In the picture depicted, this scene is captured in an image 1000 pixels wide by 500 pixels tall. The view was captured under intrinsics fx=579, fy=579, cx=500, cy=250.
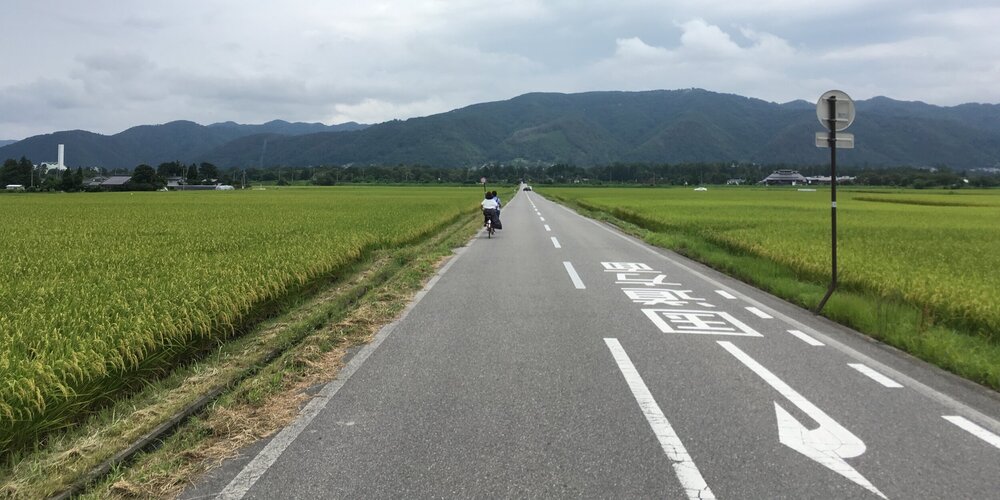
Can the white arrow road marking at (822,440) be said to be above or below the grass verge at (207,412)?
below

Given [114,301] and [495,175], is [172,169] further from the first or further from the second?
[114,301]

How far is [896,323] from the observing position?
6.52 metres

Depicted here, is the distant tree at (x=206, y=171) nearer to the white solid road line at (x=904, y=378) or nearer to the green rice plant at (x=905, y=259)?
the green rice plant at (x=905, y=259)

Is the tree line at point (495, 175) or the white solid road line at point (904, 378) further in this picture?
the tree line at point (495, 175)

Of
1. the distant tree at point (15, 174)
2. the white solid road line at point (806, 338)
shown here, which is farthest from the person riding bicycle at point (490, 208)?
the distant tree at point (15, 174)

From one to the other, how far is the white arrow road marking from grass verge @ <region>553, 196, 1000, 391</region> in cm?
201

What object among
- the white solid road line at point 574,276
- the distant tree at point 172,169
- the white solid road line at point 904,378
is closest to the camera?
the white solid road line at point 904,378

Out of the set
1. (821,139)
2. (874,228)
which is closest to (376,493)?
(821,139)

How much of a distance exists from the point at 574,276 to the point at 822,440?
6.84 meters

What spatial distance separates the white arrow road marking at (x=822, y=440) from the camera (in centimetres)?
315

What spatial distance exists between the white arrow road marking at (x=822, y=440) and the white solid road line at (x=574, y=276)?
5020 millimetres

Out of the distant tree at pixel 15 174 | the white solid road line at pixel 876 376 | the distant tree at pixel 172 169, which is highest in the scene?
the distant tree at pixel 172 169

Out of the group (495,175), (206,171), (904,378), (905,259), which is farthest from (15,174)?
(904,378)

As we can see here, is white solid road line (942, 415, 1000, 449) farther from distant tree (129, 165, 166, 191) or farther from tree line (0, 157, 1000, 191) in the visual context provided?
distant tree (129, 165, 166, 191)
